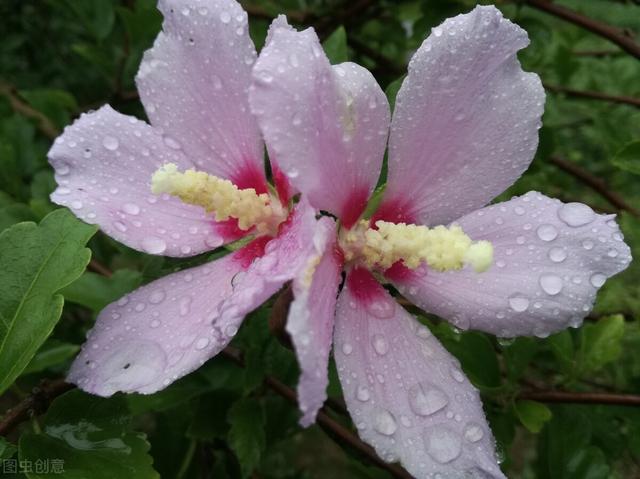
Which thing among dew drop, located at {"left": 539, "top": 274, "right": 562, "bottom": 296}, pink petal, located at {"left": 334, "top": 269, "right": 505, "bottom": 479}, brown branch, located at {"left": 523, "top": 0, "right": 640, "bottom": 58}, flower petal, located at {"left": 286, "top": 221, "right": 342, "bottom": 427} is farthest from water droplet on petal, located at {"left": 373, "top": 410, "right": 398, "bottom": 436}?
brown branch, located at {"left": 523, "top": 0, "right": 640, "bottom": 58}

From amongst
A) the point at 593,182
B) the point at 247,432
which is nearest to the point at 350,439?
the point at 247,432

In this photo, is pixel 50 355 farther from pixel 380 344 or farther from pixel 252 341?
pixel 380 344

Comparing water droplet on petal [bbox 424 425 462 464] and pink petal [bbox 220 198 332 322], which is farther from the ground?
pink petal [bbox 220 198 332 322]

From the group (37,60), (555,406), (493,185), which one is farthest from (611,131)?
(37,60)

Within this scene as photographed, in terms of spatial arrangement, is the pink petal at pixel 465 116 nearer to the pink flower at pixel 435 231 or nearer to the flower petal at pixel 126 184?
the pink flower at pixel 435 231

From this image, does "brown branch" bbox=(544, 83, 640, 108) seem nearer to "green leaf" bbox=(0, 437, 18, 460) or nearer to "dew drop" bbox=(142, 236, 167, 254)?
"dew drop" bbox=(142, 236, 167, 254)


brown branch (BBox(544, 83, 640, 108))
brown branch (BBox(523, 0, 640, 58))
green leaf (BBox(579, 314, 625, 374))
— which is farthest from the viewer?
brown branch (BBox(544, 83, 640, 108))

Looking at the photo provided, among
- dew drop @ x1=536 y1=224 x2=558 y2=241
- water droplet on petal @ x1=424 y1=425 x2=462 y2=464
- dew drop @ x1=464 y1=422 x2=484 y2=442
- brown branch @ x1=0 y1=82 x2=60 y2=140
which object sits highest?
dew drop @ x1=536 y1=224 x2=558 y2=241
